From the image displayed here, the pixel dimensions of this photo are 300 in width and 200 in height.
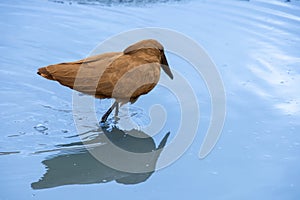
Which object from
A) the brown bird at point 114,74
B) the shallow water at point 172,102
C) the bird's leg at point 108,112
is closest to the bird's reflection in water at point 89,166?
the shallow water at point 172,102

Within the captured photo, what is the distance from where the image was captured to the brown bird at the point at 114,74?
4480 mm

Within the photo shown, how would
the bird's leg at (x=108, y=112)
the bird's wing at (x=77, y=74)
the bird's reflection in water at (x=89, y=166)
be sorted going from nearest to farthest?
the bird's reflection in water at (x=89, y=166) < the bird's wing at (x=77, y=74) < the bird's leg at (x=108, y=112)

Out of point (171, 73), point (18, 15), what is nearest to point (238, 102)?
point (171, 73)

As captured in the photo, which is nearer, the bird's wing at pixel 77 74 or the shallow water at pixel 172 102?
the shallow water at pixel 172 102

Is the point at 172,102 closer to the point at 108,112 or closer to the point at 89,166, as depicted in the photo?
the point at 108,112

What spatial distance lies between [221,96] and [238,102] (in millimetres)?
168

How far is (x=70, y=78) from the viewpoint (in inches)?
176

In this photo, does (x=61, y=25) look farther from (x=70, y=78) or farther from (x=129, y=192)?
(x=129, y=192)

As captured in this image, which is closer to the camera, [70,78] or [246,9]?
[70,78]

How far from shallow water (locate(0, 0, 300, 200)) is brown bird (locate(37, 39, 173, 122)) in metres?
0.27

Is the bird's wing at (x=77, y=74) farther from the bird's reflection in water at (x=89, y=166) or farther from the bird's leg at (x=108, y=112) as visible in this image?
the bird's reflection in water at (x=89, y=166)

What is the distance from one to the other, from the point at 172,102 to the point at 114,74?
2.14ft

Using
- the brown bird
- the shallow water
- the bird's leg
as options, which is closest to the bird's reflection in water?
the shallow water

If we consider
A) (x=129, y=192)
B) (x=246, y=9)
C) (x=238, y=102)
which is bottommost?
(x=129, y=192)
